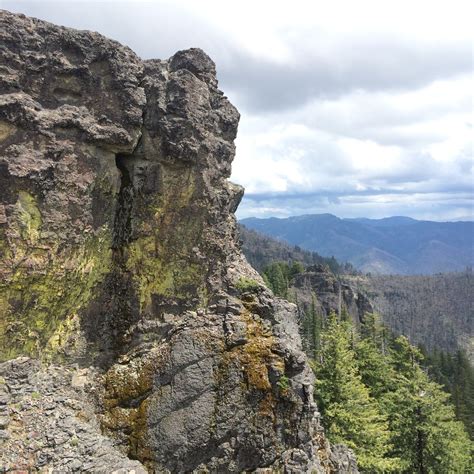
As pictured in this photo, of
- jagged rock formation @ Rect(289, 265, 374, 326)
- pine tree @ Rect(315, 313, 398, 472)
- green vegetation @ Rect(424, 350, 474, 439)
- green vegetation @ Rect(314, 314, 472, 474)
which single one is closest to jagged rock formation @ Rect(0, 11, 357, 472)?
pine tree @ Rect(315, 313, 398, 472)

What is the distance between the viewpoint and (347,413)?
28.4 meters

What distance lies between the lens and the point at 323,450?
20344 mm

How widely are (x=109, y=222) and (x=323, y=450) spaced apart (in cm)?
1540

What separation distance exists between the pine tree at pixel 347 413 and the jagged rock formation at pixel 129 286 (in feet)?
22.8

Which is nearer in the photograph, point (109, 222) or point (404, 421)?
point (109, 222)

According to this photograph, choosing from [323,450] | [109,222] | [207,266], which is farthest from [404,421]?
[109,222]

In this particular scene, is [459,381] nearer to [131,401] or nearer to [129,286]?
[129,286]

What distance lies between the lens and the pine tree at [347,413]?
28188mm

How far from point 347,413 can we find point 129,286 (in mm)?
18115

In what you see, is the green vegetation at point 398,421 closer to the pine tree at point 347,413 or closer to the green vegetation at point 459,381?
the pine tree at point 347,413

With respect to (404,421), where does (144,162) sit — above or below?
above

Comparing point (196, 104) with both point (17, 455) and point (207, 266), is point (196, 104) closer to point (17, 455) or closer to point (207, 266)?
point (207, 266)

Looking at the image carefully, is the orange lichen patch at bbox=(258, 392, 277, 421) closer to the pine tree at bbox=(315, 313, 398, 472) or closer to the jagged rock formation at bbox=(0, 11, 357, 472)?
the jagged rock formation at bbox=(0, 11, 357, 472)

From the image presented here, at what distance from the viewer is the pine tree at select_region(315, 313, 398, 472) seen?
28.2 meters
